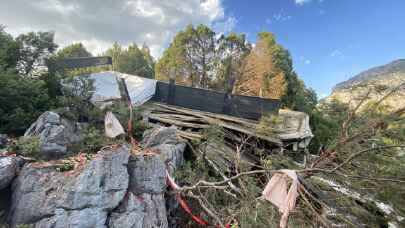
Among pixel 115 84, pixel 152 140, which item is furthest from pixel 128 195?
pixel 115 84

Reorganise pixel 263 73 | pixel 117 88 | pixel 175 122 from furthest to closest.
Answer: pixel 263 73 → pixel 117 88 → pixel 175 122

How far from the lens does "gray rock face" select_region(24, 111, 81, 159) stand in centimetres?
350

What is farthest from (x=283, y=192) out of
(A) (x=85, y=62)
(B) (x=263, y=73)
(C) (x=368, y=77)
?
(B) (x=263, y=73)

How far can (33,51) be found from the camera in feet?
17.1

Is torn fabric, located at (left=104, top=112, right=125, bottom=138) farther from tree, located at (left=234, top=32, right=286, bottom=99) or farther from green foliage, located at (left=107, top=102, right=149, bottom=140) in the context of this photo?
tree, located at (left=234, top=32, right=286, bottom=99)

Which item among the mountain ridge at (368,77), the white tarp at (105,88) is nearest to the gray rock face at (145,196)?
the mountain ridge at (368,77)

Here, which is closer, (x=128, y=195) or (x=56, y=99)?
(x=128, y=195)

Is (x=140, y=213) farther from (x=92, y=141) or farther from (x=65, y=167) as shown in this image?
(x=92, y=141)

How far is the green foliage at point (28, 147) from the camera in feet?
9.88

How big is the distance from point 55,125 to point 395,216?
5.17m

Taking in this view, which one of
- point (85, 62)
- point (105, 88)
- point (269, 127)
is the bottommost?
point (269, 127)

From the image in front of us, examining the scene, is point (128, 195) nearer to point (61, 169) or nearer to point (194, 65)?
point (61, 169)

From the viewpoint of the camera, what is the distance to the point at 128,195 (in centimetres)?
258

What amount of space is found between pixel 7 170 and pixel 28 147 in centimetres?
47
